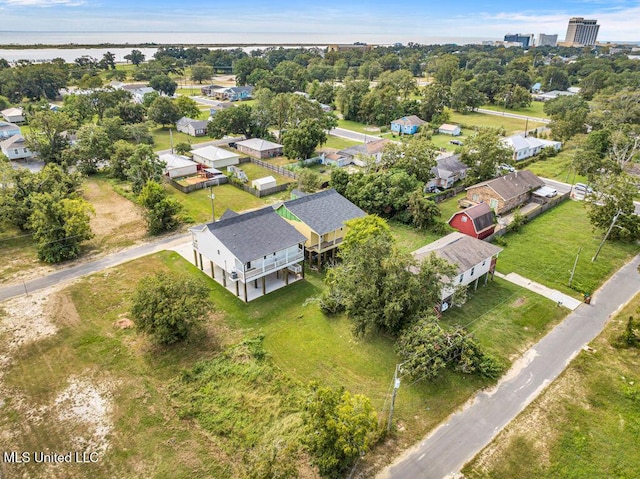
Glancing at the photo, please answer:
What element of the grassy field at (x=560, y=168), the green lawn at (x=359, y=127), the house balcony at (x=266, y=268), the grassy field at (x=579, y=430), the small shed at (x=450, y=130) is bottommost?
the grassy field at (x=579, y=430)

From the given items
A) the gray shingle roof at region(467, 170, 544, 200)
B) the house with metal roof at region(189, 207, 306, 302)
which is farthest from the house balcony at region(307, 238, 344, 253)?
A: the gray shingle roof at region(467, 170, 544, 200)

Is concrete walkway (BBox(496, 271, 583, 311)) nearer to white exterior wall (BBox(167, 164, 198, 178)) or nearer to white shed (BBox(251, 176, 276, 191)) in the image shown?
white shed (BBox(251, 176, 276, 191))

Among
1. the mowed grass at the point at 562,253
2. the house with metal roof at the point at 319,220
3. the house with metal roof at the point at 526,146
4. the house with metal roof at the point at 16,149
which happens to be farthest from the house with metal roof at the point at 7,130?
the house with metal roof at the point at 526,146

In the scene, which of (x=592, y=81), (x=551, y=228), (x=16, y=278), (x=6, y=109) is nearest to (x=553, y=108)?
(x=592, y=81)

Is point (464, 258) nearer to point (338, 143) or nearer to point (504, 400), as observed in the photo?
point (504, 400)

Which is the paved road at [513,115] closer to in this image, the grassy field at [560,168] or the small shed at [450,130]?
the small shed at [450,130]
